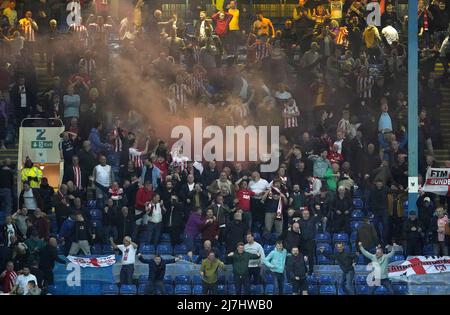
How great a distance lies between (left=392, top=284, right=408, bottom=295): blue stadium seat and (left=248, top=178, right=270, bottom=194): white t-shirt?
2.86 meters

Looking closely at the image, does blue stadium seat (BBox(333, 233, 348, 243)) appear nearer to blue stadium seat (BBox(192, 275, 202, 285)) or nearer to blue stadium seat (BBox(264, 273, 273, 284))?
blue stadium seat (BBox(264, 273, 273, 284))

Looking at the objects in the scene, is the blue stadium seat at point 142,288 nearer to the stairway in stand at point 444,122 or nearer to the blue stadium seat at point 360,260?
the blue stadium seat at point 360,260

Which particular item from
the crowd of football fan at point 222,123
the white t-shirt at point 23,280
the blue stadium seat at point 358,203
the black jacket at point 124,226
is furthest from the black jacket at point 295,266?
the white t-shirt at point 23,280

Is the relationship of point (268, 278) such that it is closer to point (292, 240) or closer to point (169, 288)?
point (292, 240)

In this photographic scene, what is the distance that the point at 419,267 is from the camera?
22.6 m

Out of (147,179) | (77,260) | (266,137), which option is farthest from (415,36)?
(77,260)

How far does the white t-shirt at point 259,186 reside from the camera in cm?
2370

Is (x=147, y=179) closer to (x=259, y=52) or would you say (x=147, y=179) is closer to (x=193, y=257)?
(x=193, y=257)

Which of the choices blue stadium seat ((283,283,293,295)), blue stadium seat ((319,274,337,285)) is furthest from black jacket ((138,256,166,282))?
Answer: blue stadium seat ((319,274,337,285))

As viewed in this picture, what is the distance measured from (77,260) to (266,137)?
15.2 ft

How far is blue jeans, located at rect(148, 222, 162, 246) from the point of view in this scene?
23281 millimetres

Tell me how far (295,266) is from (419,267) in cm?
207

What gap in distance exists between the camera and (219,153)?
25.3 metres
